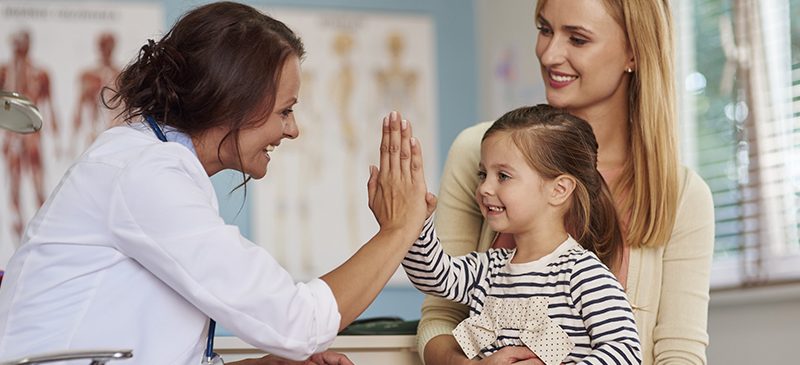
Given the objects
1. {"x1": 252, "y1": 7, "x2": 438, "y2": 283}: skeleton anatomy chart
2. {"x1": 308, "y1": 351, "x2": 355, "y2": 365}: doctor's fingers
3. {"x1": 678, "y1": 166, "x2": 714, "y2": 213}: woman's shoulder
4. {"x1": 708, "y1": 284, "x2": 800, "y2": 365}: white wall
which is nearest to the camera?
{"x1": 308, "y1": 351, "x2": 355, "y2": 365}: doctor's fingers

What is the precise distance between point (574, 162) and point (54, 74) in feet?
9.58

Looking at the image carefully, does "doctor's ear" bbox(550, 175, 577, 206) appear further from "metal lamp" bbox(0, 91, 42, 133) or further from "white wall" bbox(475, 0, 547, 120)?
"white wall" bbox(475, 0, 547, 120)

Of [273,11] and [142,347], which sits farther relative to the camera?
[273,11]

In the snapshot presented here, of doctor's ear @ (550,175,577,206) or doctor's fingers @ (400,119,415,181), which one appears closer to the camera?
doctor's fingers @ (400,119,415,181)

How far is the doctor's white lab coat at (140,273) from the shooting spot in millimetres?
1309

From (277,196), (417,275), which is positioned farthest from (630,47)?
(277,196)

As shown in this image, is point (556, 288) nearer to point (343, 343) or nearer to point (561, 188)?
point (561, 188)

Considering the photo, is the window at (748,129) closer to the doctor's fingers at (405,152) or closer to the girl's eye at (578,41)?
the girl's eye at (578,41)

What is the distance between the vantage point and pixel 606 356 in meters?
1.53

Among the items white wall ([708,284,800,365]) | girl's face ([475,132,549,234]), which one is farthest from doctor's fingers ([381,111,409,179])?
white wall ([708,284,800,365])

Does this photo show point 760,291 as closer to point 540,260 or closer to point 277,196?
point 540,260

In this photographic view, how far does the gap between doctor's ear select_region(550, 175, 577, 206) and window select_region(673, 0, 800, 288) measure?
1.52m

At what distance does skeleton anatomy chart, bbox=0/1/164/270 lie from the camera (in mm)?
4031

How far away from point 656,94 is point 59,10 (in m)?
2.91
